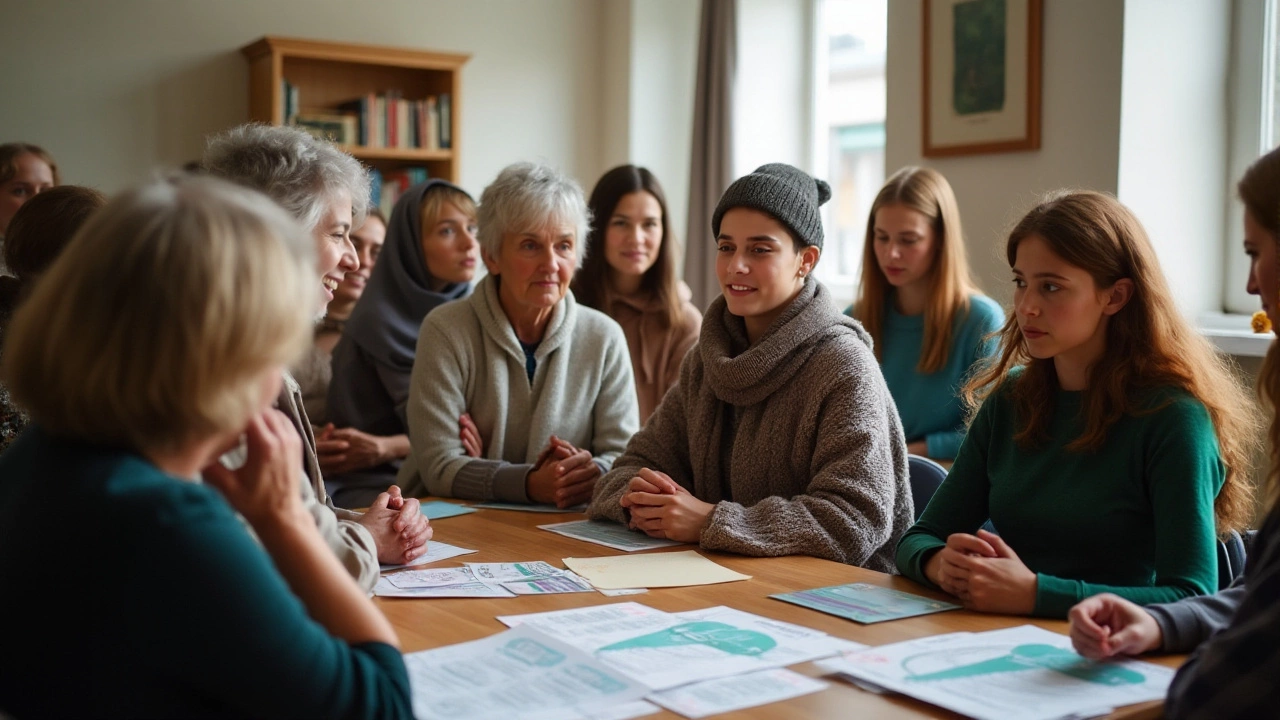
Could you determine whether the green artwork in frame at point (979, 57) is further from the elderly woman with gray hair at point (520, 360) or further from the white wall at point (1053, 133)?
the elderly woman with gray hair at point (520, 360)

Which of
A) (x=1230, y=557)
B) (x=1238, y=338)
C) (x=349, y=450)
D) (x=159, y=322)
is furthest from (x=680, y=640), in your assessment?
(x=1238, y=338)

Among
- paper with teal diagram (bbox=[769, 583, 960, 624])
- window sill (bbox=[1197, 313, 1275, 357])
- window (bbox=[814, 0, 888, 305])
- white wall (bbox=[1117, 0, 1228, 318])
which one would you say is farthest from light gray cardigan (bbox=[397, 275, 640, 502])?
window (bbox=[814, 0, 888, 305])

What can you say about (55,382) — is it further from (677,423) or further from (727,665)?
(677,423)

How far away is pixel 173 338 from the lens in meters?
0.91

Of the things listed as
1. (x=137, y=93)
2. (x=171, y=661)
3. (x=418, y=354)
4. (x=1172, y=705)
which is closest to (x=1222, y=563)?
(x=1172, y=705)

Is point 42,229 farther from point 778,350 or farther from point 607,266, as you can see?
point 607,266

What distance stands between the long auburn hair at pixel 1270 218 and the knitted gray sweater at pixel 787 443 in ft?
2.49

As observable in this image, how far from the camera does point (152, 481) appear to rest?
0.93m

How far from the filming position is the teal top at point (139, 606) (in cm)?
92

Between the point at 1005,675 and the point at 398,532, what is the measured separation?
0.99 m

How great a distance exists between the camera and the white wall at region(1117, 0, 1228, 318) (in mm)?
3707

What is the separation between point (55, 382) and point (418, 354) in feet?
6.19

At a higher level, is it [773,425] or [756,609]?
[773,425]

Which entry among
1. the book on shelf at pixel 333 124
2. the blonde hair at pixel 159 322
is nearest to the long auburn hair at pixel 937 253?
the book on shelf at pixel 333 124
